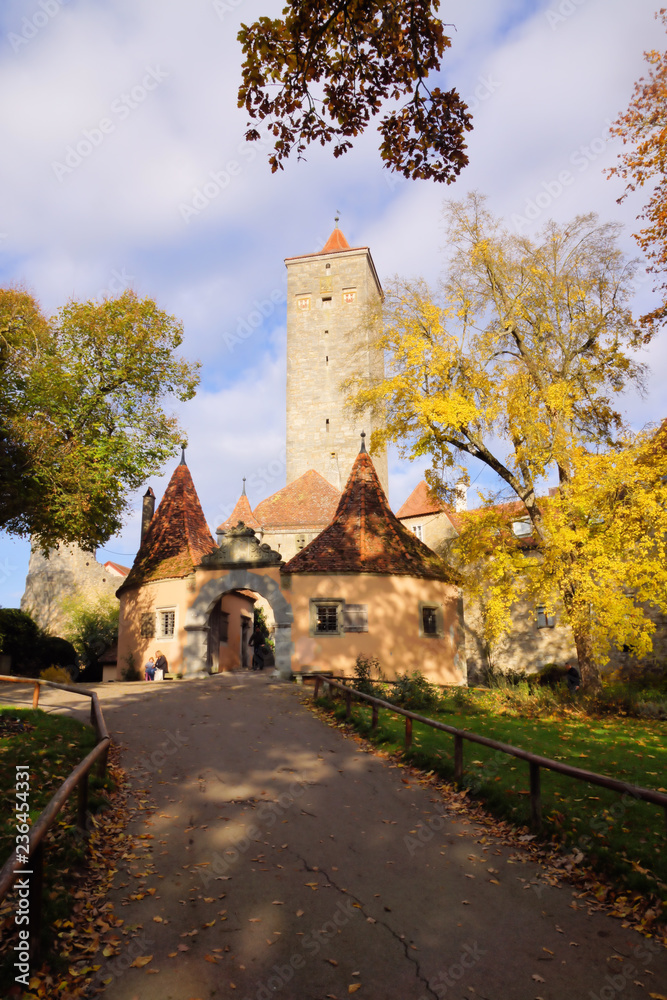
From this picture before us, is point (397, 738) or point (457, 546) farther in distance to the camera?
point (457, 546)

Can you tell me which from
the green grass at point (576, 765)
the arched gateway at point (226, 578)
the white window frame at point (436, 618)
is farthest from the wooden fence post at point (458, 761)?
the arched gateway at point (226, 578)

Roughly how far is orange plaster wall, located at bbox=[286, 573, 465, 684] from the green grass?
464cm

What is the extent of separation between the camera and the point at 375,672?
1848 cm

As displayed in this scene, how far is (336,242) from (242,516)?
2904 cm

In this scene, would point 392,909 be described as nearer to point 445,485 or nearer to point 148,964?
point 148,964

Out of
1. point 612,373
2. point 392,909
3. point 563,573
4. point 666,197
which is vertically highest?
point 666,197

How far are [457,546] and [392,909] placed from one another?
12717 millimetres

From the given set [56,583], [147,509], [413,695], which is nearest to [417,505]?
[147,509]

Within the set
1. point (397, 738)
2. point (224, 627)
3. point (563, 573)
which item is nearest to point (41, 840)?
point (397, 738)

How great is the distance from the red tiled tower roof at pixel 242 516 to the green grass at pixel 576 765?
2114 centimetres

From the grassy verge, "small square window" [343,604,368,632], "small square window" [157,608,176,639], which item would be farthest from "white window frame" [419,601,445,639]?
the grassy verge

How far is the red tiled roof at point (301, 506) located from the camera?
34281 mm

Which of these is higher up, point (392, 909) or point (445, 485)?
point (445, 485)

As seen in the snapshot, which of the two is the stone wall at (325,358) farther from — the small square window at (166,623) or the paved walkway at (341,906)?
the paved walkway at (341,906)
